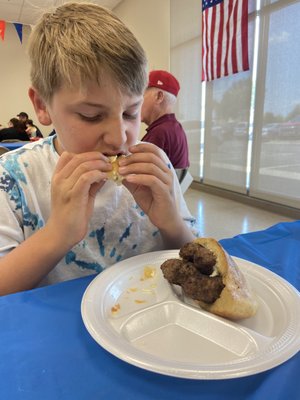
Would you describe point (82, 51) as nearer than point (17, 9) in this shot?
Yes

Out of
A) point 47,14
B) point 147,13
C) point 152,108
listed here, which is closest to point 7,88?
point 147,13

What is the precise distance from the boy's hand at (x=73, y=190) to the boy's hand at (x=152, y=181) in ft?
0.25

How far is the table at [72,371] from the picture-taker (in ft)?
1.39

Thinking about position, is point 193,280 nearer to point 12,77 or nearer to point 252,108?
point 252,108

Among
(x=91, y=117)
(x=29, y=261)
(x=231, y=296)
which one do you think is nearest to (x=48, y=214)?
(x=29, y=261)

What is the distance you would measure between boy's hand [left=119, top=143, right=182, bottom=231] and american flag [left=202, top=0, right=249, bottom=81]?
365cm

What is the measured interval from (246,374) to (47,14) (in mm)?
957

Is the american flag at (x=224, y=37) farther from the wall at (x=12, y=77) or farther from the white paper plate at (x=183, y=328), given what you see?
the wall at (x=12, y=77)

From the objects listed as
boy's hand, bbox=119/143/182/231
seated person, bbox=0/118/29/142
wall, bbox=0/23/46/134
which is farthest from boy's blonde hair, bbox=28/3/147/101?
wall, bbox=0/23/46/134

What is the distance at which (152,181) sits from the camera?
2.63 feet

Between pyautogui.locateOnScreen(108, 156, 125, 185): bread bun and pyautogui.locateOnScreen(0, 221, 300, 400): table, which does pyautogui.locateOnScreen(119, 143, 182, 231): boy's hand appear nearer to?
pyautogui.locateOnScreen(108, 156, 125, 185): bread bun

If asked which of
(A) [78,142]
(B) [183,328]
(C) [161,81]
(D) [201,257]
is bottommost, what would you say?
(B) [183,328]

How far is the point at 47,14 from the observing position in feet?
2.72

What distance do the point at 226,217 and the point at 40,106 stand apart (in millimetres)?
3003
